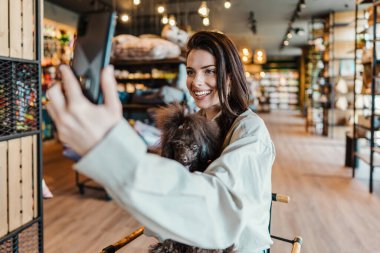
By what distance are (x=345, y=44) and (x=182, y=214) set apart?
364 inches

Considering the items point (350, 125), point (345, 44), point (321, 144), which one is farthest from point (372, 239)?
point (345, 44)

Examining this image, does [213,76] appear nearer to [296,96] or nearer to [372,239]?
[372,239]

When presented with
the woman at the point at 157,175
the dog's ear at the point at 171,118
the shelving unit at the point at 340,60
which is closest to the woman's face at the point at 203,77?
the dog's ear at the point at 171,118

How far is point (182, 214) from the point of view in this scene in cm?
53

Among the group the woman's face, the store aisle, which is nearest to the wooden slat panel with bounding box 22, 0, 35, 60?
the woman's face

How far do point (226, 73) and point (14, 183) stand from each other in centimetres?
129

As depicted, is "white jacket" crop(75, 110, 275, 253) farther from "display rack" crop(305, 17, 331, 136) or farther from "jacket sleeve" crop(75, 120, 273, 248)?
"display rack" crop(305, 17, 331, 136)

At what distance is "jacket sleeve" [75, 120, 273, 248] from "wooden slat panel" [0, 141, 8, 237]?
54.7 inches

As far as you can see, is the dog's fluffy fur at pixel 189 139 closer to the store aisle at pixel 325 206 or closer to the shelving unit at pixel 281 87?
the store aisle at pixel 325 206

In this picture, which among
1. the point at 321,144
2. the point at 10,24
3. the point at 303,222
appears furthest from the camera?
the point at 321,144

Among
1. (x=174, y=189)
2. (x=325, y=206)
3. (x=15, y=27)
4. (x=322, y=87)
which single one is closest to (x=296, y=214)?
(x=325, y=206)

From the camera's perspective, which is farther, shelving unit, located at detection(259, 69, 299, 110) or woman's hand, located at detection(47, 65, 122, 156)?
shelving unit, located at detection(259, 69, 299, 110)

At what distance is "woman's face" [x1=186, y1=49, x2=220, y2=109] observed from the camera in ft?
3.48

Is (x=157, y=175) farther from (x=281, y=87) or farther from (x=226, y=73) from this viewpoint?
(x=281, y=87)
